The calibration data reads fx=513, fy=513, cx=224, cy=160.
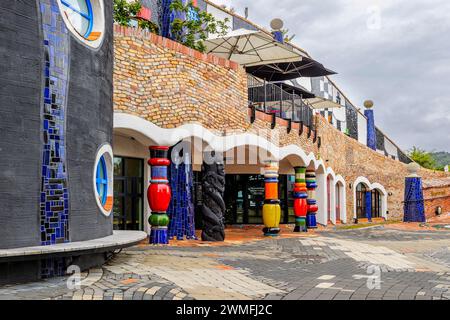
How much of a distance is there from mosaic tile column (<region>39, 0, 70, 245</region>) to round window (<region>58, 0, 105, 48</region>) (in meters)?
0.30

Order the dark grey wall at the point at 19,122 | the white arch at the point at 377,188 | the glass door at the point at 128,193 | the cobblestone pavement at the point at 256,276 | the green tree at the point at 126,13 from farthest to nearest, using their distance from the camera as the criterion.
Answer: the white arch at the point at 377,188
the green tree at the point at 126,13
the glass door at the point at 128,193
the dark grey wall at the point at 19,122
the cobblestone pavement at the point at 256,276

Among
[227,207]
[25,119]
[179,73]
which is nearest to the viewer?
[25,119]

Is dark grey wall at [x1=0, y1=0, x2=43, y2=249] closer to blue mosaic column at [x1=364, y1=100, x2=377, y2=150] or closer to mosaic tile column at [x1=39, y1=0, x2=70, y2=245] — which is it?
mosaic tile column at [x1=39, y1=0, x2=70, y2=245]

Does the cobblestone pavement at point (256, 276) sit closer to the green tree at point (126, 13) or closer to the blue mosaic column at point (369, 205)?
the green tree at point (126, 13)

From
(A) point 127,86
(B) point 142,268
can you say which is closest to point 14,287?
(B) point 142,268

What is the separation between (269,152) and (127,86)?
4.55m

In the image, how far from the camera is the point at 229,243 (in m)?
10.9

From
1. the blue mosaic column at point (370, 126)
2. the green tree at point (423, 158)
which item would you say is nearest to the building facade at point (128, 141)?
the blue mosaic column at point (370, 126)

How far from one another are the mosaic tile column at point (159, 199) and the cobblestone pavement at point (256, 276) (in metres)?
0.69

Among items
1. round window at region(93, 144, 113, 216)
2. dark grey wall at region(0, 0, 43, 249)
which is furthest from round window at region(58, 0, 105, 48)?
round window at region(93, 144, 113, 216)

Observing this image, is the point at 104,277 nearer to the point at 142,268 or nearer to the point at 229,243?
the point at 142,268

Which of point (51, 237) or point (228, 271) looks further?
point (228, 271)

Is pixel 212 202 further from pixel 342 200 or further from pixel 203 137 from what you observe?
pixel 342 200

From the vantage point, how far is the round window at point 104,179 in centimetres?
729
